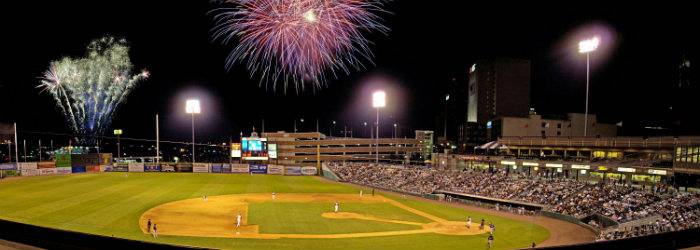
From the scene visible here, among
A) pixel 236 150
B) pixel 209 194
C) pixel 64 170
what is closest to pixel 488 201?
pixel 209 194

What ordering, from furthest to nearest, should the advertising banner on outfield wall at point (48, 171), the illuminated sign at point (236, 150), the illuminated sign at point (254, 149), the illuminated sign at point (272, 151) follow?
the illuminated sign at point (272, 151) < the illuminated sign at point (236, 150) < the illuminated sign at point (254, 149) < the advertising banner on outfield wall at point (48, 171)

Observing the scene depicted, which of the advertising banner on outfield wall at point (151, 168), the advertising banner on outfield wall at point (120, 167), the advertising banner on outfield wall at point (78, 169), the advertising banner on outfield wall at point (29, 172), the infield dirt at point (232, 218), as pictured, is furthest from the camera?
the advertising banner on outfield wall at point (151, 168)

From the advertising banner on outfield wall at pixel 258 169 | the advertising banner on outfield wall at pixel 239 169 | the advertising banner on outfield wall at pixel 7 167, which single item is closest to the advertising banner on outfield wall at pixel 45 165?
the advertising banner on outfield wall at pixel 7 167

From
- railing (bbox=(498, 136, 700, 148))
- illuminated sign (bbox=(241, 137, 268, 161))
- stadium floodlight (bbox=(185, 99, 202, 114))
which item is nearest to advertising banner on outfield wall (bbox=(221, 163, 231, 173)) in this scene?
illuminated sign (bbox=(241, 137, 268, 161))

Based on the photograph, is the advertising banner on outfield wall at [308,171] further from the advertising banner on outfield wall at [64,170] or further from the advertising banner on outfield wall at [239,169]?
the advertising banner on outfield wall at [64,170]

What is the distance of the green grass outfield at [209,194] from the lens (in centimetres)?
3238

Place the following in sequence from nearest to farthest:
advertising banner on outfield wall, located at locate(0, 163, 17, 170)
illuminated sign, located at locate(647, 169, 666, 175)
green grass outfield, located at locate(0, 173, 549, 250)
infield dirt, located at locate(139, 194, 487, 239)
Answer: green grass outfield, located at locate(0, 173, 549, 250) → infield dirt, located at locate(139, 194, 487, 239) → illuminated sign, located at locate(647, 169, 666, 175) → advertising banner on outfield wall, located at locate(0, 163, 17, 170)

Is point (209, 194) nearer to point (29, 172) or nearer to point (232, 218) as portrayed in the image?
point (232, 218)

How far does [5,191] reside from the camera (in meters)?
54.4

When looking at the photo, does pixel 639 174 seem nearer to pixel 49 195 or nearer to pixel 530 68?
pixel 49 195

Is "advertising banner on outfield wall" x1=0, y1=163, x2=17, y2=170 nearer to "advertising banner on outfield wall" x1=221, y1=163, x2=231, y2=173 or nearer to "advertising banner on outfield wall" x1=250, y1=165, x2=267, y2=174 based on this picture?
"advertising banner on outfield wall" x1=221, y1=163, x2=231, y2=173

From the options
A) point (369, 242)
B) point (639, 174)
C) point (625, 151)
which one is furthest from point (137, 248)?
point (625, 151)

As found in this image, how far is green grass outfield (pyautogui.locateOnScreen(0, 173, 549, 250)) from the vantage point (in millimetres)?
32375

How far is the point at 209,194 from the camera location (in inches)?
2307
